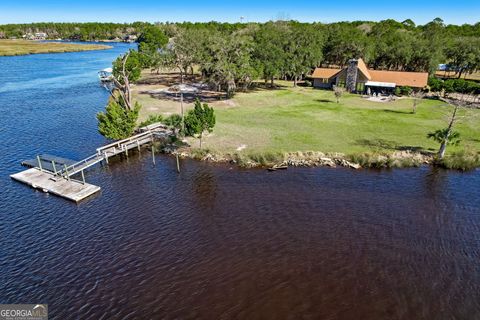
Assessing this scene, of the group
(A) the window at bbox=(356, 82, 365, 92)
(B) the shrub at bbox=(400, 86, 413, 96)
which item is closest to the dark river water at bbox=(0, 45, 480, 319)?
(B) the shrub at bbox=(400, 86, 413, 96)

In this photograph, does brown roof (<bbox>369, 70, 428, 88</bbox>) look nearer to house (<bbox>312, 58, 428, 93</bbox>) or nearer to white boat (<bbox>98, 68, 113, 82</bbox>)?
house (<bbox>312, 58, 428, 93</bbox>)

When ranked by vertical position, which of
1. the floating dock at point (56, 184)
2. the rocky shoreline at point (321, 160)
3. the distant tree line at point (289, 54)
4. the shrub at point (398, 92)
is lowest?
the floating dock at point (56, 184)

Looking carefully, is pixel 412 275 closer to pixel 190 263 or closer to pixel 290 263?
pixel 290 263

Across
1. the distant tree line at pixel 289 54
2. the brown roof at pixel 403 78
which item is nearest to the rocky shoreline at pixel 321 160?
the distant tree line at pixel 289 54

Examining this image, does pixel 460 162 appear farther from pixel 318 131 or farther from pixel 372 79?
pixel 372 79

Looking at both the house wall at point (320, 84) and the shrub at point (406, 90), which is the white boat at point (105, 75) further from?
the shrub at point (406, 90)

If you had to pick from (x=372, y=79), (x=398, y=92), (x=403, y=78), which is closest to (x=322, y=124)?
(x=398, y=92)
